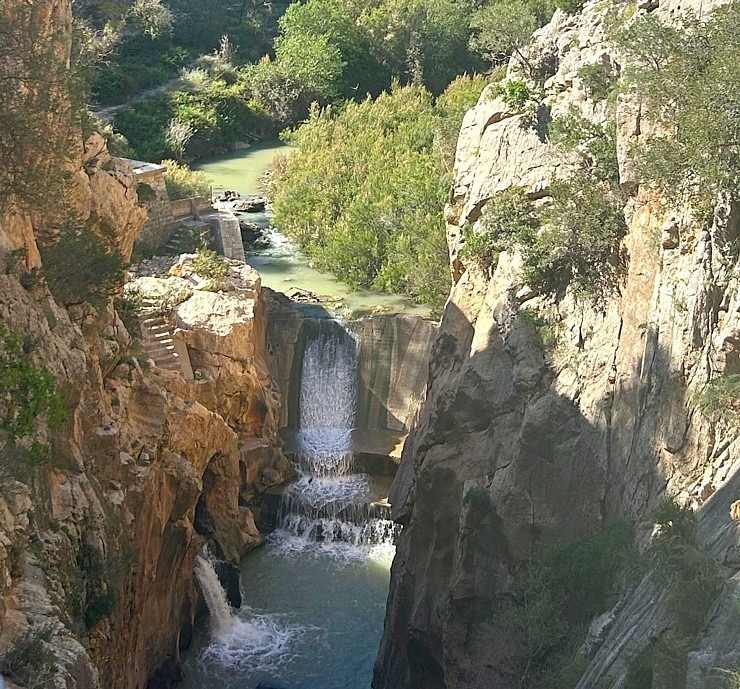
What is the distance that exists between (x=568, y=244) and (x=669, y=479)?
5.57 metres

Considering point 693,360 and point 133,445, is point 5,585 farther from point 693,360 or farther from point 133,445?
point 693,360

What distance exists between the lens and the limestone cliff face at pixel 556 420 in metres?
13.0

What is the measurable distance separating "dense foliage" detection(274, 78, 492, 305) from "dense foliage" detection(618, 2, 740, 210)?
553 inches

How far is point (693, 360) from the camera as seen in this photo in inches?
535

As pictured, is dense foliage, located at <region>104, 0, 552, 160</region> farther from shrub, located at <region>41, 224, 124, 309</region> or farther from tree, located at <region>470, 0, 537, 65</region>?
shrub, located at <region>41, 224, 124, 309</region>

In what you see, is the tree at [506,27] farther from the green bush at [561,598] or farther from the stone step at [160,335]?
the green bush at [561,598]

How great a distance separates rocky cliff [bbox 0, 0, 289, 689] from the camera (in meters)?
12.5

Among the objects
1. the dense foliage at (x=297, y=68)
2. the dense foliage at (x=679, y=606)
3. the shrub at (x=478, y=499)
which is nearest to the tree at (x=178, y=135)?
the dense foliage at (x=297, y=68)

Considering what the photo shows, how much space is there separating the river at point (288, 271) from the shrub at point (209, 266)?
13.4 feet

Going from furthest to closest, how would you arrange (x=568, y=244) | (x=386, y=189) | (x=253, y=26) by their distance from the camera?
(x=253, y=26) < (x=386, y=189) < (x=568, y=244)

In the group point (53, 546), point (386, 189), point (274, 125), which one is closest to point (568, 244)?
point (53, 546)

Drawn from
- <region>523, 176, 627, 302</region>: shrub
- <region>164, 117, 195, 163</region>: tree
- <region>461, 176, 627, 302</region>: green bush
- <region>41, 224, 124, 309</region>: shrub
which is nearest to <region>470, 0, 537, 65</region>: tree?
<region>461, 176, 627, 302</region>: green bush

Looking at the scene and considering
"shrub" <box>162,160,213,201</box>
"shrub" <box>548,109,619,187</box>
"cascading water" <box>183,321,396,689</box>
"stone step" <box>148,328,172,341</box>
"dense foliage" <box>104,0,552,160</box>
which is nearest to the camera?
"shrub" <box>548,109,619,187</box>

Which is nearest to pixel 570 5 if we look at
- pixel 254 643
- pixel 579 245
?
pixel 579 245
